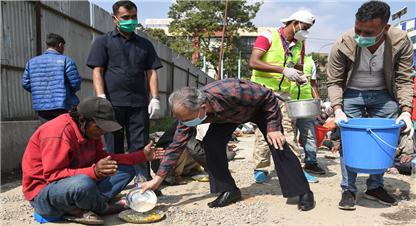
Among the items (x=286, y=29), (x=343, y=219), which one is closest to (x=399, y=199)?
(x=343, y=219)

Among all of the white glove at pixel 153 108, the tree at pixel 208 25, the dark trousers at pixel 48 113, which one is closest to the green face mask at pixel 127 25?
the white glove at pixel 153 108

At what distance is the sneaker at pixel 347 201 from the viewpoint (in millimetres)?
2762

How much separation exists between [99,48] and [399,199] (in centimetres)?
361

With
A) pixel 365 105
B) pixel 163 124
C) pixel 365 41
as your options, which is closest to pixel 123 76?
pixel 365 41

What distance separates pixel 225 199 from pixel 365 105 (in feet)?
5.52

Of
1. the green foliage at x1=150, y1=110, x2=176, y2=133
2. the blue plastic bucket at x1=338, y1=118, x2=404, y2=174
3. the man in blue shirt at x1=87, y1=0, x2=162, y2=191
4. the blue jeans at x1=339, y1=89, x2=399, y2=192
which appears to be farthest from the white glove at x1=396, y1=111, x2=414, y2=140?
the green foliage at x1=150, y1=110, x2=176, y2=133

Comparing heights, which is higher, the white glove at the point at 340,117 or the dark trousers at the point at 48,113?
the white glove at the point at 340,117

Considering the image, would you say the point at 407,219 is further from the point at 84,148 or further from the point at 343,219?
the point at 84,148

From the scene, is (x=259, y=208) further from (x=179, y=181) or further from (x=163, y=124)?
(x=163, y=124)

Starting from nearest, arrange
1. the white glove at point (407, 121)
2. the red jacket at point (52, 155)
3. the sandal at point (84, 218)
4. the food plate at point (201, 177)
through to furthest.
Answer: the red jacket at point (52, 155), the sandal at point (84, 218), the white glove at point (407, 121), the food plate at point (201, 177)

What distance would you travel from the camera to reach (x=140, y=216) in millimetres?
2600

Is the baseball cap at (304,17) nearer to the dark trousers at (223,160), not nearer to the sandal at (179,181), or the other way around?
the dark trousers at (223,160)

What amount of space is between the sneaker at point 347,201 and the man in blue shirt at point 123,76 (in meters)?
2.02

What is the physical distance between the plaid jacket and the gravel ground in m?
0.52
